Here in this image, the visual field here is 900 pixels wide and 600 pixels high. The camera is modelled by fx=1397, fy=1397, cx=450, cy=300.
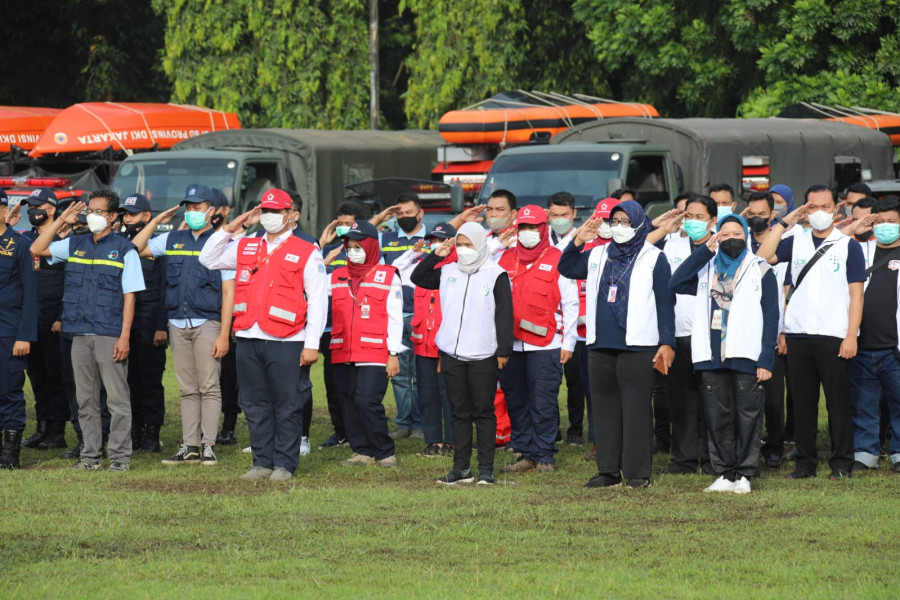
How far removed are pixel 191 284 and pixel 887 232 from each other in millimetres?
5446

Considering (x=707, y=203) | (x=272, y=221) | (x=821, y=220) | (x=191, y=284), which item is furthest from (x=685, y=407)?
(x=191, y=284)

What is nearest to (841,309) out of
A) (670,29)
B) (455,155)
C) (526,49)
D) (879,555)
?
(879,555)

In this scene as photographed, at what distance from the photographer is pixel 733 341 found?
376 inches

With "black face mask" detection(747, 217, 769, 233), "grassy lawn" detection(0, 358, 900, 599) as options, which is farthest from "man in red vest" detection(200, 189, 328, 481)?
"black face mask" detection(747, 217, 769, 233)

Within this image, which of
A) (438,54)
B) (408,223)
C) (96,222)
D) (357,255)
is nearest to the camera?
(96,222)

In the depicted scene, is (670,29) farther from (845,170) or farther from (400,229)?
(400,229)

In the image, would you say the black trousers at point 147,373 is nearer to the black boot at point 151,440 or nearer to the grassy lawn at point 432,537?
the black boot at point 151,440

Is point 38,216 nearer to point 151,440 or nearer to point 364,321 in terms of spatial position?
point 151,440

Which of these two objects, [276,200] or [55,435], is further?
[55,435]

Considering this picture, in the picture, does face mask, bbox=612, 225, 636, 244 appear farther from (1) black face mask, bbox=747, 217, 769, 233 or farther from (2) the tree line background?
(2) the tree line background

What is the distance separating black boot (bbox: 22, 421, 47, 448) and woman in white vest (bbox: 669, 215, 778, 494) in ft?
19.3

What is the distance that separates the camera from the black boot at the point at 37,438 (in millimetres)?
12210

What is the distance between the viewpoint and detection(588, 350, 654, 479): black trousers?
9.62m

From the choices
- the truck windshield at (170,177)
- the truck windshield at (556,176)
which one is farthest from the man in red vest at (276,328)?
the truck windshield at (170,177)
